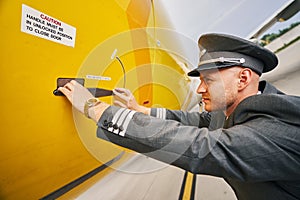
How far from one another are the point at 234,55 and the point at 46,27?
66 centimetres

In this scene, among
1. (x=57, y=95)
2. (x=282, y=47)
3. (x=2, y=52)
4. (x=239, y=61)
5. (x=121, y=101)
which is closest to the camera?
(x=2, y=52)

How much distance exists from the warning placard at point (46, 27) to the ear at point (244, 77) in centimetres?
61

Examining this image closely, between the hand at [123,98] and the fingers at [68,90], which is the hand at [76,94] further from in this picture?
the hand at [123,98]

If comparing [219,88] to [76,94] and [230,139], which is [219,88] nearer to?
[230,139]

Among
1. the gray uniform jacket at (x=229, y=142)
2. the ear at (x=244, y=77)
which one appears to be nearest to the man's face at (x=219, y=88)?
the ear at (x=244, y=77)

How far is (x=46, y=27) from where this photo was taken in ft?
1.62

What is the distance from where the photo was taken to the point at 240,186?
0.74 m

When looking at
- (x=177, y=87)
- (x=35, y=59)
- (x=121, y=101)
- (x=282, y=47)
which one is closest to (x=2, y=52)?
(x=35, y=59)

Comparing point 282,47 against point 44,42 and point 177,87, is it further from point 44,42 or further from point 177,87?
point 44,42

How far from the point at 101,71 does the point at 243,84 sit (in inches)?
21.5

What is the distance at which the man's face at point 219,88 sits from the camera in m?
0.72

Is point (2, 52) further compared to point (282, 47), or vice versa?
point (282, 47)

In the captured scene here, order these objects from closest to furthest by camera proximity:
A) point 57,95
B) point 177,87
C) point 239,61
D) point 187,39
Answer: point 57,95 → point 239,61 → point 177,87 → point 187,39

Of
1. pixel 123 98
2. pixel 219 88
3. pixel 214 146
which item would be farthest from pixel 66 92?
pixel 219 88
